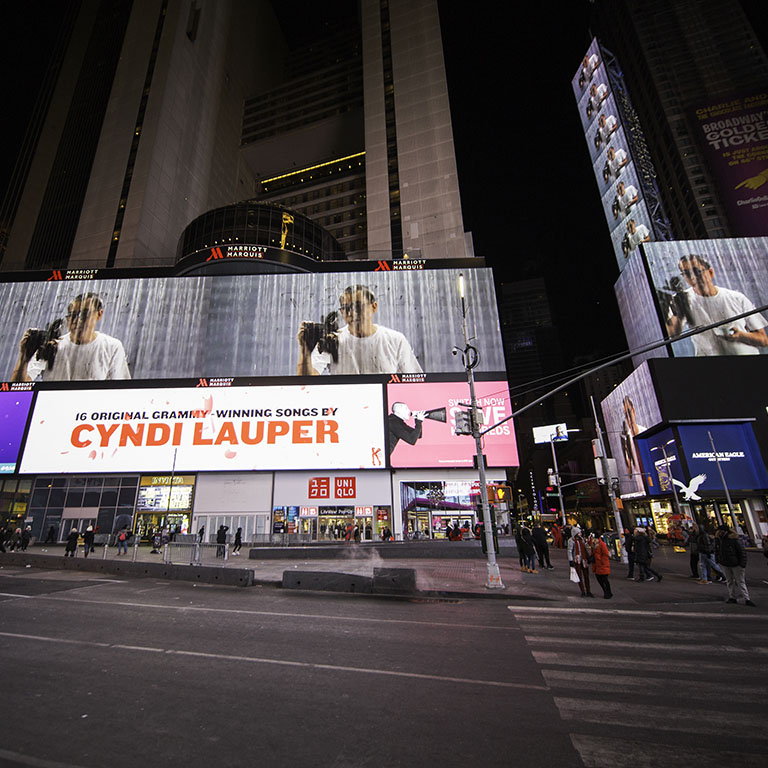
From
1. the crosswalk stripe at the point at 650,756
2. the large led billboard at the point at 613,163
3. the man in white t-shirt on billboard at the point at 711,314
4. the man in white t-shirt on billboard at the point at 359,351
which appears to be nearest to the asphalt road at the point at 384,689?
the crosswalk stripe at the point at 650,756

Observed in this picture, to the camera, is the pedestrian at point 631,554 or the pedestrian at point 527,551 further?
the pedestrian at point 527,551

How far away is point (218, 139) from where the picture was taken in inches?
3150

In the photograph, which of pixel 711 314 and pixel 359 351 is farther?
pixel 711 314

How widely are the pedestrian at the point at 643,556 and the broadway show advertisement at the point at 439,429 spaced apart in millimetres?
21394

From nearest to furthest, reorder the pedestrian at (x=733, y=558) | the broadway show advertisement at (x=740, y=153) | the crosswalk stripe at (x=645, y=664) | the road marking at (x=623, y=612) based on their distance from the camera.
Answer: the crosswalk stripe at (x=645, y=664) → the road marking at (x=623, y=612) → the pedestrian at (x=733, y=558) → the broadway show advertisement at (x=740, y=153)

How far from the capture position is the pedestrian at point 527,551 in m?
16.5

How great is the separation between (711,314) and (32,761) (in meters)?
55.0

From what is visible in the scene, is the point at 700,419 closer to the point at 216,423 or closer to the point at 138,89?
the point at 216,423

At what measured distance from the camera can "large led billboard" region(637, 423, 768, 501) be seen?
1468 inches

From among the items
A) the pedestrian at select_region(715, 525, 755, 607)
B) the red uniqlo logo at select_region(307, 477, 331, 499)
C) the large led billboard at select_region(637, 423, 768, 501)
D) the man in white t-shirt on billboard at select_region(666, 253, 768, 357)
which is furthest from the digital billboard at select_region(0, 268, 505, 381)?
the pedestrian at select_region(715, 525, 755, 607)

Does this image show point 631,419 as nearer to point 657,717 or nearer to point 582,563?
point 582,563

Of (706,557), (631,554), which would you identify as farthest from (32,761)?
(706,557)

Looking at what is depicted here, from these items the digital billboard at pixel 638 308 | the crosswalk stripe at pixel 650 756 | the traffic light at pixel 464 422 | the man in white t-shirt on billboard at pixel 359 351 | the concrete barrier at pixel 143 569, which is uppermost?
the digital billboard at pixel 638 308

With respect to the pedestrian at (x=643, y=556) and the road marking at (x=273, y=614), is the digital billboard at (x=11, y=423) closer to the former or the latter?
the road marking at (x=273, y=614)
